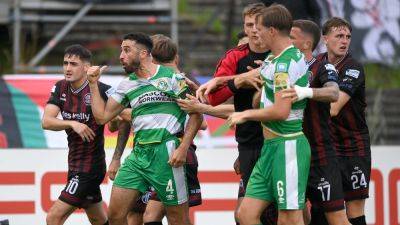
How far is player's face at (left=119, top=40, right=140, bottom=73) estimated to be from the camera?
34.7 ft

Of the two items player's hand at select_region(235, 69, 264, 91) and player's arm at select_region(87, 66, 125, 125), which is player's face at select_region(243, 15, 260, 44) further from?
player's arm at select_region(87, 66, 125, 125)

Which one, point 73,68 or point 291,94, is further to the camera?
point 73,68

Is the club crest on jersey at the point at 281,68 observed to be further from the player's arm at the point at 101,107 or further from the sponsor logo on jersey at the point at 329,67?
the player's arm at the point at 101,107

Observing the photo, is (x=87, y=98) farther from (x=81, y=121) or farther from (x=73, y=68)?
(x=73, y=68)

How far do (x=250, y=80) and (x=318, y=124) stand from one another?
0.87m

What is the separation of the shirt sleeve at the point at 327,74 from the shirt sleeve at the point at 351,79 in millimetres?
652

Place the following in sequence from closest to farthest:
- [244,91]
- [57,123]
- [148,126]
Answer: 1. [244,91]
2. [148,126]
3. [57,123]

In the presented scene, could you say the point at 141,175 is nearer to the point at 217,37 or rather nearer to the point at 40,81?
the point at 40,81

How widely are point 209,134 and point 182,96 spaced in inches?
199

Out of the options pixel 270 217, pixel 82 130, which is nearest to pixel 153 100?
pixel 82 130

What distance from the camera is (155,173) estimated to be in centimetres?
1062

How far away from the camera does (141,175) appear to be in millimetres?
10625

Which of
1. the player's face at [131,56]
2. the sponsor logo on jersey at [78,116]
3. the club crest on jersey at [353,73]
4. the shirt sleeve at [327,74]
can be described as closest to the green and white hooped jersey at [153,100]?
the player's face at [131,56]

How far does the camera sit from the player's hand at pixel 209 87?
984 centimetres
